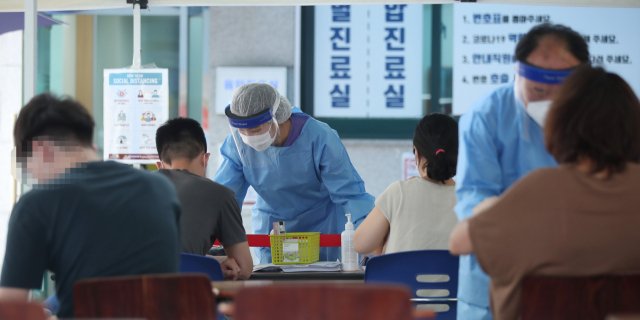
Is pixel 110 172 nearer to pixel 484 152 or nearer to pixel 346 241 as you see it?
pixel 484 152

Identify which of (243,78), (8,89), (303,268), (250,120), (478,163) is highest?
(243,78)

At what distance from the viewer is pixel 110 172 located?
1.37 meters

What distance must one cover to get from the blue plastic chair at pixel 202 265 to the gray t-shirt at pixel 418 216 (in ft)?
2.14

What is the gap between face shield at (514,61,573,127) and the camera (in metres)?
1.45

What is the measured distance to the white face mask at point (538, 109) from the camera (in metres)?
1.50

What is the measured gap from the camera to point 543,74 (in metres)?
1.46

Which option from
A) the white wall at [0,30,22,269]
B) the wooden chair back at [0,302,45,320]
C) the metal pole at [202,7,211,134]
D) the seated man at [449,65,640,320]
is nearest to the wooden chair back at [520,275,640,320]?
the seated man at [449,65,640,320]

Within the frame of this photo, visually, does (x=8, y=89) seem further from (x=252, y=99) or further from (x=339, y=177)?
(x=339, y=177)

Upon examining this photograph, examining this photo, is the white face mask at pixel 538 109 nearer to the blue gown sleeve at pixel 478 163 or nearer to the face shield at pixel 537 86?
the face shield at pixel 537 86

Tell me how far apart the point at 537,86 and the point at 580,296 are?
0.60 metres

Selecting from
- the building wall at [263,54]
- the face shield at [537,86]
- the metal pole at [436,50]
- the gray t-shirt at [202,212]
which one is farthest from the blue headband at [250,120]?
the metal pole at [436,50]

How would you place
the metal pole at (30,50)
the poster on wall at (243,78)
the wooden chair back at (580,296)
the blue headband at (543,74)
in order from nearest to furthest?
the wooden chair back at (580,296)
the blue headband at (543,74)
the metal pole at (30,50)
the poster on wall at (243,78)

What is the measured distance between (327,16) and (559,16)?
6.30 ft

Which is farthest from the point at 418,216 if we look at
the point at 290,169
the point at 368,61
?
the point at 368,61
